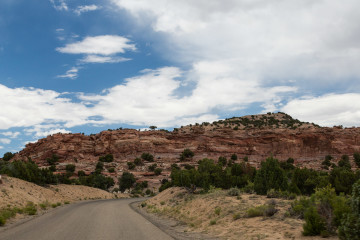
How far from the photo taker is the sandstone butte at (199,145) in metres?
99.7

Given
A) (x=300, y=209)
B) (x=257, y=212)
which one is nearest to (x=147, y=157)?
(x=257, y=212)

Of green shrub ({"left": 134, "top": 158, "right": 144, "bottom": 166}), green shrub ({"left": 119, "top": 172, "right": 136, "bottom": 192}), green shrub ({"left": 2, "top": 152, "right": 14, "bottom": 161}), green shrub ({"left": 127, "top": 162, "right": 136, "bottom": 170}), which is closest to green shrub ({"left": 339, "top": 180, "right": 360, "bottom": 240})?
green shrub ({"left": 119, "top": 172, "right": 136, "bottom": 192})

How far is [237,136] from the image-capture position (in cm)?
11081

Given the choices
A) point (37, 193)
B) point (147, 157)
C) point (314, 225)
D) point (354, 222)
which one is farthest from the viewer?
point (147, 157)

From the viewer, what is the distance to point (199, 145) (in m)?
110

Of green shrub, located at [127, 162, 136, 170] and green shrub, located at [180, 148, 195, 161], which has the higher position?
green shrub, located at [180, 148, 195, 161]

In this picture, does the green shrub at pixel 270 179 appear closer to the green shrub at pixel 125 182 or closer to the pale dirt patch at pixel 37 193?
the pale dirt patch at pixel 37 193

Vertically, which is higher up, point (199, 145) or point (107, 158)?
point (199, 145)

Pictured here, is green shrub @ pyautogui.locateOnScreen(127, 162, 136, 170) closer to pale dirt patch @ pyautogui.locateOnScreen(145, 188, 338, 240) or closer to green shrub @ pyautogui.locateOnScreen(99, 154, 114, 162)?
green shrub @ pyautogui.locateOnScreen(99, 154, 114, 162)

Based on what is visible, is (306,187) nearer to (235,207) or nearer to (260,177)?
(260,177)

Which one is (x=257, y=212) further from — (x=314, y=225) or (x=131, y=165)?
(x=131, y=165)

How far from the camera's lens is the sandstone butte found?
99.7m

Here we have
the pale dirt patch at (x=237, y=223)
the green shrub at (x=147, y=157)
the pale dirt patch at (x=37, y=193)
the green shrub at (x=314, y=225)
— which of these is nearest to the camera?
the green shrub at (x=314, y=225)

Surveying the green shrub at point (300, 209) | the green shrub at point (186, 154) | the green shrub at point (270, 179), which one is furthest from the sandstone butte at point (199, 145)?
the green shrub at point (300, 209)
